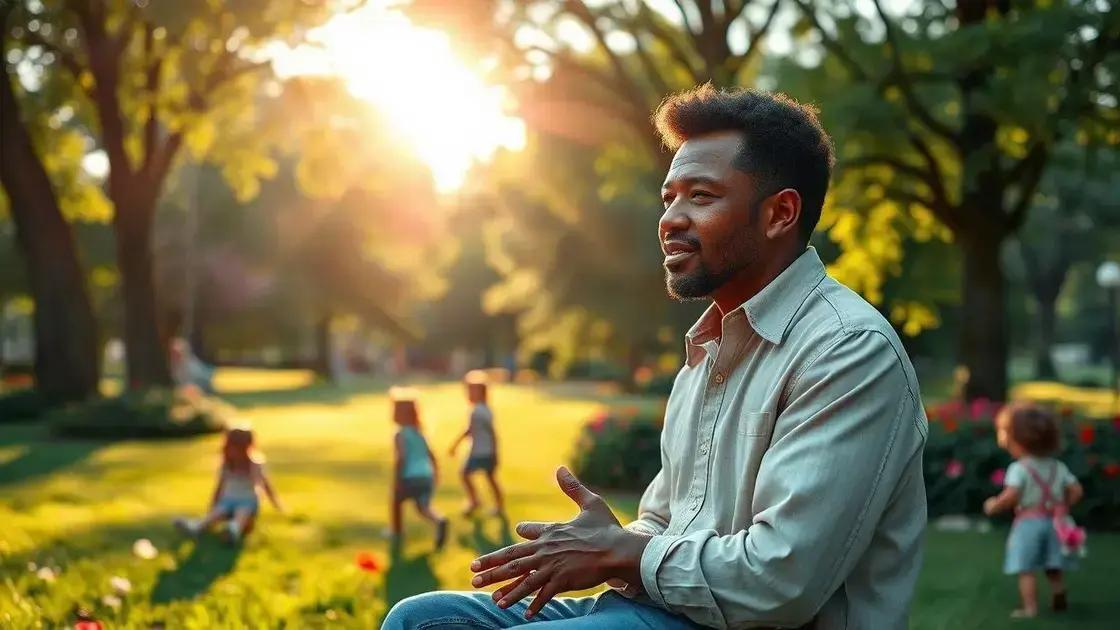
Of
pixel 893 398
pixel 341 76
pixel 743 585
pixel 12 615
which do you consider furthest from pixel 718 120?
pixel 341 76

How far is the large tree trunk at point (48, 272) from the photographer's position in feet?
70.1

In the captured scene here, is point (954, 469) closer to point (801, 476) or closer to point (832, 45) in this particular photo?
point (832, 45)

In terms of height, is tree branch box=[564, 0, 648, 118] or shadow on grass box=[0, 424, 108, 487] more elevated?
tree branch box=[564, 0, 648, 118]

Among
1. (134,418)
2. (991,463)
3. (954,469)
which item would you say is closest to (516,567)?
(954,469)

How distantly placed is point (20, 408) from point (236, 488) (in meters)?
16.0

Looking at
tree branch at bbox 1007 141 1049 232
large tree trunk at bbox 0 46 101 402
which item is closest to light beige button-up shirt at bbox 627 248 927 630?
tree branch at bbox 1007 141 1049 232

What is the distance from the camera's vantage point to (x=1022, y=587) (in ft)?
24.8

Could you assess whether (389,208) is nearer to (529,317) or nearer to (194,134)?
(529,317)

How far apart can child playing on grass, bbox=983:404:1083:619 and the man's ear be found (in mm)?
5308

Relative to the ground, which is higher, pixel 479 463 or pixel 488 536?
pixel 479 463

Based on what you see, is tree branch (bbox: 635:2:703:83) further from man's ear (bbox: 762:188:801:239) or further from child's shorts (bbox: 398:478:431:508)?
man's ear (bbox: 762:188:801:239)

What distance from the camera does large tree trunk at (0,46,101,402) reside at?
70.1 ft

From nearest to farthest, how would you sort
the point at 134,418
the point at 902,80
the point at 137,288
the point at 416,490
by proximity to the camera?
1. the point at 416,490
2. the point at 902,80
3. the point at 134,418
4. the point at 137,288

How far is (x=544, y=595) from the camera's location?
8.58ft
